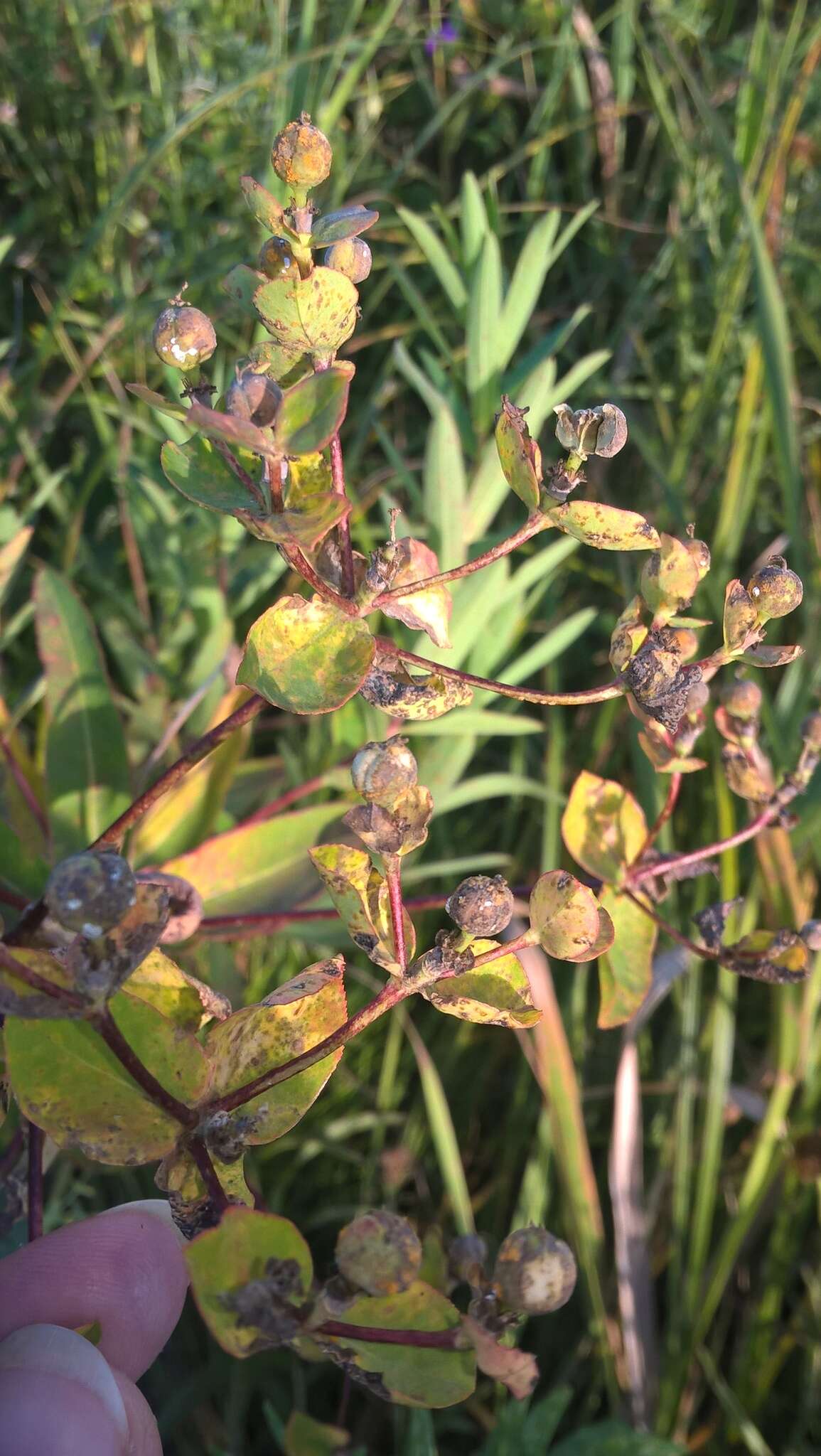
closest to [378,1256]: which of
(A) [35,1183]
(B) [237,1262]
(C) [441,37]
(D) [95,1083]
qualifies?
(B) [237,1262]

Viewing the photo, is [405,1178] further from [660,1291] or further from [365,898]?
[365,898]

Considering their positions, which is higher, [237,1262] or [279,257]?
[279,257]

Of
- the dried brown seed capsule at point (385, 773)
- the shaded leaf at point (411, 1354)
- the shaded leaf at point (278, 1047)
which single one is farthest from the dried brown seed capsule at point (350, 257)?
the shaded leaf at point (411, 1354)

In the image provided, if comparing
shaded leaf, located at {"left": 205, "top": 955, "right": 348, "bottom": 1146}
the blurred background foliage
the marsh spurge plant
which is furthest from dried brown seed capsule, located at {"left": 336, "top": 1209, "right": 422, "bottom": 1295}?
the blurred background foliage

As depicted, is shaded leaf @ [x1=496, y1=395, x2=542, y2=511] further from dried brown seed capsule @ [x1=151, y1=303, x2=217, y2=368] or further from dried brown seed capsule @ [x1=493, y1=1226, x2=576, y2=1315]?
dried brown seed capsule @ [x1=493, y1=1226, x2=576, y2=1315]

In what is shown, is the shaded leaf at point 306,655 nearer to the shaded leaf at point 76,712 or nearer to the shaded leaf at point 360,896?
the shaded leaf at point 360,896

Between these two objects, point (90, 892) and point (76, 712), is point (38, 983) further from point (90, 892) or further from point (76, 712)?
point (76, 712)
